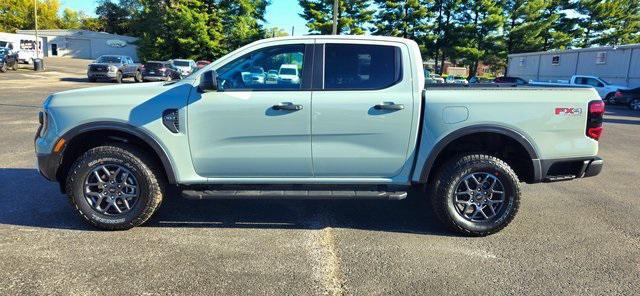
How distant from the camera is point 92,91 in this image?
4.42m

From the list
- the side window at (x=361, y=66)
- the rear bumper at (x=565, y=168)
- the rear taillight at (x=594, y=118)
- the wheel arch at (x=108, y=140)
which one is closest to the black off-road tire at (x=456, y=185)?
the rear bumper at (x=565, y=168)

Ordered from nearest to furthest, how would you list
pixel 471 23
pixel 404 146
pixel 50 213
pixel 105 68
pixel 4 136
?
pixel 404 146
pixel 50 213
pixel 4 136
pixel 105 68
pixel 471 23

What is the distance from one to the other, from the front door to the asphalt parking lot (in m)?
0.63

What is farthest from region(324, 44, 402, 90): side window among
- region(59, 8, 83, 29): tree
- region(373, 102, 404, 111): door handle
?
region(59, 8, 83, 29): tree

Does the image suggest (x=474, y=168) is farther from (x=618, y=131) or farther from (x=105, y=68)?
(x=105, y=68)

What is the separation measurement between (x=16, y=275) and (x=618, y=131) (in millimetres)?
14253

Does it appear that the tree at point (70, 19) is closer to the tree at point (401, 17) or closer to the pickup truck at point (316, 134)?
the tree at point (401, 17)

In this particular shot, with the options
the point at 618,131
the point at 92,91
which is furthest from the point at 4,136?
the point at 618,131

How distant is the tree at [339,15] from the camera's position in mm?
41531

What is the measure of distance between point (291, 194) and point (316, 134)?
0.59 meters

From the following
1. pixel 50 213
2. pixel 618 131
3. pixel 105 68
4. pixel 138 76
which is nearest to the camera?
pixel 50 213

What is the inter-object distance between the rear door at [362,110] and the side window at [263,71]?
22cm

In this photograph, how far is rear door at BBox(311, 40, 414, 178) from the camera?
14.0ft

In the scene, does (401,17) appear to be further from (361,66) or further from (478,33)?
(361,66)
